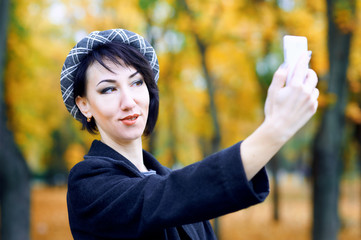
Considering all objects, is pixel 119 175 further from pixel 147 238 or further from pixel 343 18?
pixel 343 18

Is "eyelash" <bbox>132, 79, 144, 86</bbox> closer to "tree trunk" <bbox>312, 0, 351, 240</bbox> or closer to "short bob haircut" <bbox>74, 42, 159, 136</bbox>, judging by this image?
"short bob haircut" <bbox>74, 42, 159, 136</bbox>

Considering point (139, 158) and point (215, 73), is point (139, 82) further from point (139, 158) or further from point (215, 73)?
point (215, 73)

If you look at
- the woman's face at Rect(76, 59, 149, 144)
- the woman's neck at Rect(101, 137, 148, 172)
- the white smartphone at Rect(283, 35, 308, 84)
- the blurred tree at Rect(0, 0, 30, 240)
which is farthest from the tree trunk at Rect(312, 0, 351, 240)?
the white smartphone at Rect(283, 35, 308, 84)

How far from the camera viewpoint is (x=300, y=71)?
3.57 feet

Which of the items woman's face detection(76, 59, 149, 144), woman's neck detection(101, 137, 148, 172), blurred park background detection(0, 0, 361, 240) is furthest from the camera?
blurred park background detection(0, 0, 361, 240)

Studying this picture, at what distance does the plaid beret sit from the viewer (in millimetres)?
1688

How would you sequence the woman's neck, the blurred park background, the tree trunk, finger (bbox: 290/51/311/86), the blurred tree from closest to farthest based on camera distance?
finger (bbox: 290/51/311/86) < the woman's neck < the blurred tree < the blurred park background < the tree trunk

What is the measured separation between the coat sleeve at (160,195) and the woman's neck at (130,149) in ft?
0.95

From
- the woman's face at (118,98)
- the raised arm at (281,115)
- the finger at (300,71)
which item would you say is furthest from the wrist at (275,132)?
the woman's face at (118,98)

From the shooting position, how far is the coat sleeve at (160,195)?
1.11 m

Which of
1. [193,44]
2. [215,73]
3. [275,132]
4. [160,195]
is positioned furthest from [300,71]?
[215,73]

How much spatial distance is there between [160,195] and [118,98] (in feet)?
1.75

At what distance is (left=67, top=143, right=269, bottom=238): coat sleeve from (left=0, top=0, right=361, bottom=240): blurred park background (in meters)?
5.06

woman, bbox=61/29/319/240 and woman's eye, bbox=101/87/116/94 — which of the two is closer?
woman, bbox=61/29/319/240
